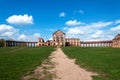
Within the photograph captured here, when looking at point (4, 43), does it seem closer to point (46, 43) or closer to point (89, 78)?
point (46, 43)

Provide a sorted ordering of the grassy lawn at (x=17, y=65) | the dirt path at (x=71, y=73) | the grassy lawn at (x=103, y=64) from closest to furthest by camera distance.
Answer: the dirt path at (x=71, y=73), the grassy lawn at (x=17, y=65), the grassy lawn at (x=103, y=64)

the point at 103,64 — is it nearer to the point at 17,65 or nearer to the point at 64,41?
the point at 17,65

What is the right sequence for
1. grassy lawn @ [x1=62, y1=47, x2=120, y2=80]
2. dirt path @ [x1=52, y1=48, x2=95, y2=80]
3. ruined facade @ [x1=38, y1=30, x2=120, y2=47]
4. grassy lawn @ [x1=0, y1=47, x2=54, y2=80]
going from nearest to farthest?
1. dirt path @ [x1=52, y1=48, x2=95, y2=80]
2. grassy lawn @ [x1=0, y1=47, x2=54, y2=80]
3. grassy lawn @ [x1=62, y1=47, x2=120, y2=80]
4. ruined facade @ [x1=38, y1=30, x2=120, y2=47]

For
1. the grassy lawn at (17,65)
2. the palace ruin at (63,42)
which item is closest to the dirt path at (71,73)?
the grassy lawn at (17,65)

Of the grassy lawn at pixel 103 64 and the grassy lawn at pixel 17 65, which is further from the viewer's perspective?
the grassy lawn at pixel 103 64

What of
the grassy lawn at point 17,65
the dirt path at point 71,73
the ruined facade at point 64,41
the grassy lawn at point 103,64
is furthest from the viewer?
the ruined facade at point 64,41

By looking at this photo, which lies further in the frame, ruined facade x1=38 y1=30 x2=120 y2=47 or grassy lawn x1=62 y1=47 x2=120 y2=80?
ruined facade x1=38 y1=30 x2=120 y2=47

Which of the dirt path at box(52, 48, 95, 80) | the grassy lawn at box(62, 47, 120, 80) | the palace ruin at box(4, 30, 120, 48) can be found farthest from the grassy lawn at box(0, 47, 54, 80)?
the palace ruin at box(4, 30, 120, 48)

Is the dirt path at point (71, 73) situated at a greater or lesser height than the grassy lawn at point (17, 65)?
lesser

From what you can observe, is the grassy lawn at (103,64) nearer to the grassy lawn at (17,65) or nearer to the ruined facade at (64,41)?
the grassy lawn at (17,65)

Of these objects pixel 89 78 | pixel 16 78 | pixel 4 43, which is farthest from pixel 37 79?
pixel 4 43

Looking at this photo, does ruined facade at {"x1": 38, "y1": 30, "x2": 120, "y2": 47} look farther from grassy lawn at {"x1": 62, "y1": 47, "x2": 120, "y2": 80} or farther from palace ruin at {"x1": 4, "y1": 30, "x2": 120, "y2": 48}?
grassy lawn at {"x1": 62, "y1": 47, "x2": 120, "y2": 80}

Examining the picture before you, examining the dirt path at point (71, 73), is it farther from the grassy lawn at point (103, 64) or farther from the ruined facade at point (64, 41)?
the ruined facade at point (64, 41)

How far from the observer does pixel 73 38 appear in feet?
457
